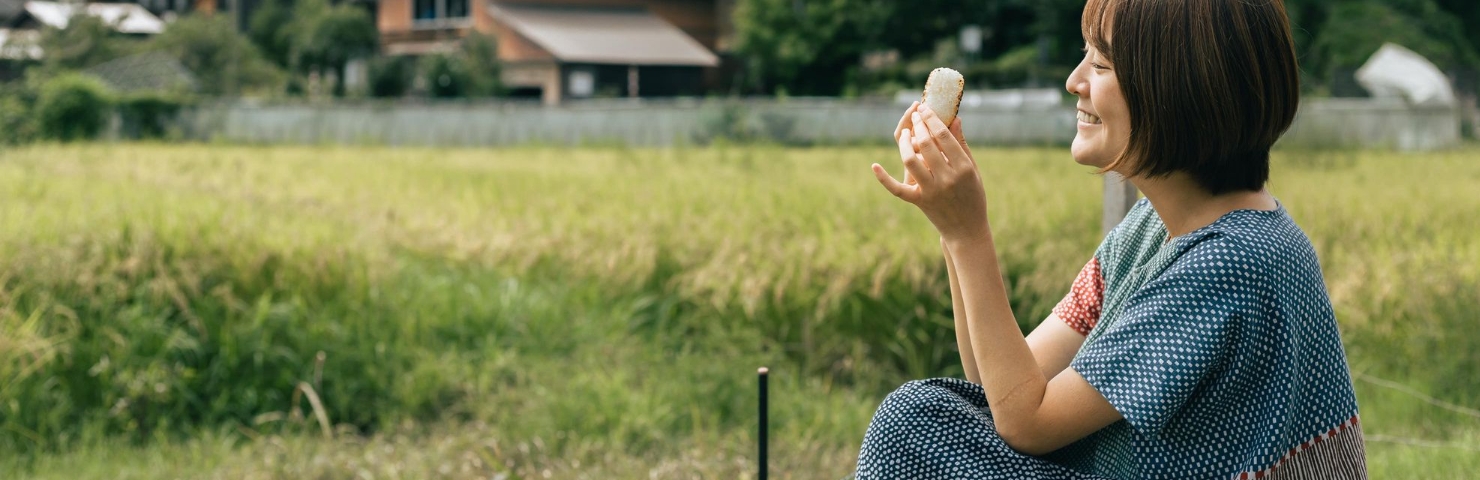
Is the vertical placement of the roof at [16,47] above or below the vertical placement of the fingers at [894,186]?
below

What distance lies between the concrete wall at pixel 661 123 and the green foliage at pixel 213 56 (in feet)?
21.8

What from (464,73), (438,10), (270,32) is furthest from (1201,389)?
(270,32)

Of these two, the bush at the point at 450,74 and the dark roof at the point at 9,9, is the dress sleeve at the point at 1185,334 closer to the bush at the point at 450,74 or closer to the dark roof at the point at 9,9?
the bush at the point at 450,74

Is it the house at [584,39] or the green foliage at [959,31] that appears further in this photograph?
the house at [584,39]

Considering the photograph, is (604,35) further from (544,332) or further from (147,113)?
(544,332)

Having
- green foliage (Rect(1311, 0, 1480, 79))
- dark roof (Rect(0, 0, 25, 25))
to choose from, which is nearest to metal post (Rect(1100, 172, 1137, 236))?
green foliage (Rect(1311, 0, 1480, 79))

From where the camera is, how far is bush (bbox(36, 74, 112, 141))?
1795 cm

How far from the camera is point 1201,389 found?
3.62 feet

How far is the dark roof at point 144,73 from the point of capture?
77.7ft

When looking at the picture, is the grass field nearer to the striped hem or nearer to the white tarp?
the striped hem

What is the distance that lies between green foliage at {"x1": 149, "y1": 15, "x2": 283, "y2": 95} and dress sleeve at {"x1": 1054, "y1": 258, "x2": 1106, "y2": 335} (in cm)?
2629

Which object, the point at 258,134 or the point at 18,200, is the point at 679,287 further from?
the point at 258,134

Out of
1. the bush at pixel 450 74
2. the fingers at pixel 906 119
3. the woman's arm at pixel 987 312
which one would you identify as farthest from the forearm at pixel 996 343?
the bush at pixel 450 74

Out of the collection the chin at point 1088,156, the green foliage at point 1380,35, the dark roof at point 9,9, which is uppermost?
the chin at point 1088,156
